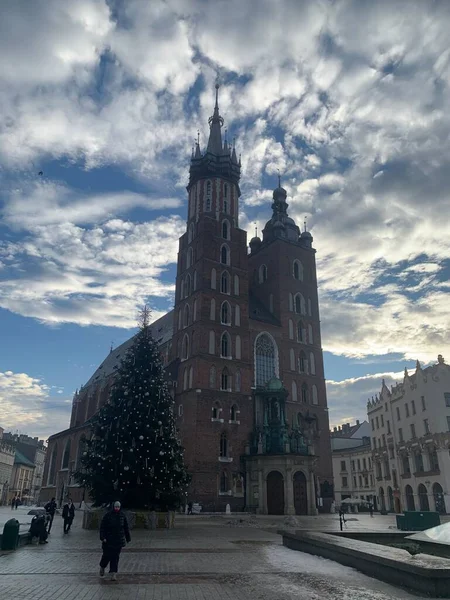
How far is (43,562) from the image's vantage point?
12625 millimetres

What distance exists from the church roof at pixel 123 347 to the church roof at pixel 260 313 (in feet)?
33.0

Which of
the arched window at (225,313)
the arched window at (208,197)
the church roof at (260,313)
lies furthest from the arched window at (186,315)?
the arched window at (208,197)

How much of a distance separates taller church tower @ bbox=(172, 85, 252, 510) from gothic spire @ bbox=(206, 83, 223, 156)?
1.22ft

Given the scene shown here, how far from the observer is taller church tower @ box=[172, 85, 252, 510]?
42.9 m

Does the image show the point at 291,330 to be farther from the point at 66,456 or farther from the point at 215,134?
the point at 66,456

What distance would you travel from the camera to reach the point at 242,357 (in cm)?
4869

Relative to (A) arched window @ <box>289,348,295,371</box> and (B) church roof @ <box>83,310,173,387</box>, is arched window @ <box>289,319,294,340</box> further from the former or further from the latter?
(B) church roof @ <box>83,310,173,387</box>

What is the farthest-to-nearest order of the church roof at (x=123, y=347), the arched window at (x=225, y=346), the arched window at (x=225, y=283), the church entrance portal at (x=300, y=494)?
the church roof at (x=123, y=347) → the arched window at (x=225, y=283) → the arched window at (x=225, y=346) → the church entrance portal at (x=300, y=494)

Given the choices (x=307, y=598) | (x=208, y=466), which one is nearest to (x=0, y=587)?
(x=307, y=598)

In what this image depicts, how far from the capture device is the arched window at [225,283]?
5136 cm

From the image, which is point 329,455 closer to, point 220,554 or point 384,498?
point 384,498

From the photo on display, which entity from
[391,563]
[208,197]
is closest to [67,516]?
[391,563]

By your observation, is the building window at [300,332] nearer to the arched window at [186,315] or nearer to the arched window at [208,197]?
the arched window at [186,315]

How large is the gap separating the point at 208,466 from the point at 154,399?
1811cm
